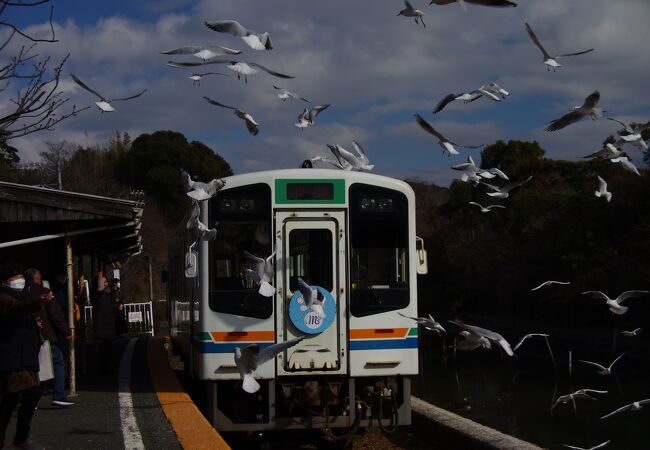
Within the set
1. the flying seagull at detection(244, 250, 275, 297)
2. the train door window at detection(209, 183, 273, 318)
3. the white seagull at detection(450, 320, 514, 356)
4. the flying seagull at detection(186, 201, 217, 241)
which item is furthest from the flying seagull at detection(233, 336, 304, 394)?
the train door window at detection(209, 183, 273, 318)

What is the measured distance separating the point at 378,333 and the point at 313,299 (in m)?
0.95

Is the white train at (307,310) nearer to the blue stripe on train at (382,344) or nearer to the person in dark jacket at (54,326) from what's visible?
the blue stripe on train at (382,344)

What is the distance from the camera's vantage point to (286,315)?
9.02 m

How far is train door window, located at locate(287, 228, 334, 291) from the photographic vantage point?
30.0ft

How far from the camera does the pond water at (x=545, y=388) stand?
39.7ft

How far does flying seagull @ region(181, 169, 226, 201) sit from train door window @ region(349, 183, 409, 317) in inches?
60.4

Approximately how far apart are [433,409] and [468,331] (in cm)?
456

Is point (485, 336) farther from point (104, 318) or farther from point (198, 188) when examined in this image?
point (104, 318)

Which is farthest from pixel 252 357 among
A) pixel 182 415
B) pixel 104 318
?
pixel 104 318

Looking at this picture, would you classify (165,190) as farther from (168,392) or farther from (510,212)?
(168,392)

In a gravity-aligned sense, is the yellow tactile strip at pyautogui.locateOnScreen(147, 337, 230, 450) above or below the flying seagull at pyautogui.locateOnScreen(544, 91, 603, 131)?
below

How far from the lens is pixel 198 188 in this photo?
27.0 ft

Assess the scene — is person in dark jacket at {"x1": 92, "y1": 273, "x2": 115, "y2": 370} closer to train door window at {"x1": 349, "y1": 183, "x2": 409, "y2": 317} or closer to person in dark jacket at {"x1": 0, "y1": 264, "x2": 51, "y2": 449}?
train door window at {"x1": 349, "y1": 183, "x2": 409, "y2": 317}

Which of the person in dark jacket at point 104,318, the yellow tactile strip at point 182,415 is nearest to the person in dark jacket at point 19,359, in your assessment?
the yellow tactile strip at point 182,415
